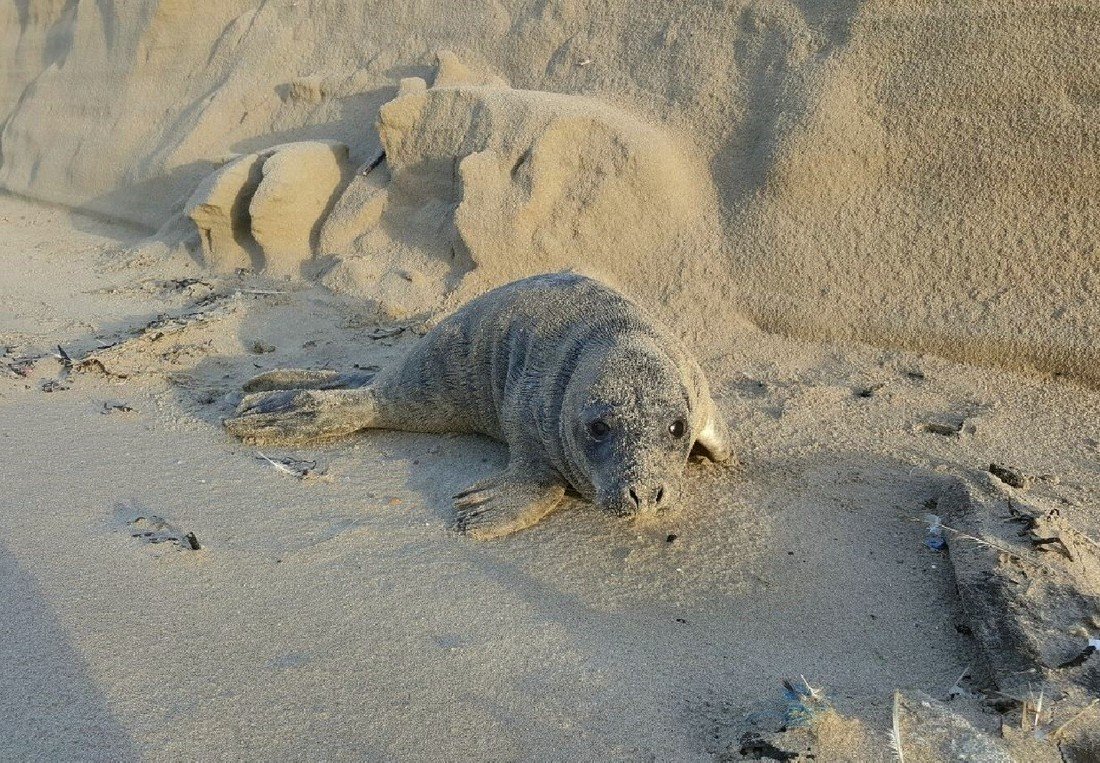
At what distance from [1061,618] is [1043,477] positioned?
46.3 inches

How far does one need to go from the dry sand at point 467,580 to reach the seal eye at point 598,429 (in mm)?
368

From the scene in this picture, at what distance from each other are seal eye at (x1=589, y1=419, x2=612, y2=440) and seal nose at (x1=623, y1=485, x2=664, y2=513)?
0.25 meters

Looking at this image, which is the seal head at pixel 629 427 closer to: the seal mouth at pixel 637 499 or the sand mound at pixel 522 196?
the seal mouth at pixel 637 499

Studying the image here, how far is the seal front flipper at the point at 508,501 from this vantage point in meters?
3.15

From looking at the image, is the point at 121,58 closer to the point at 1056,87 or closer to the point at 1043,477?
the point at 1056,87

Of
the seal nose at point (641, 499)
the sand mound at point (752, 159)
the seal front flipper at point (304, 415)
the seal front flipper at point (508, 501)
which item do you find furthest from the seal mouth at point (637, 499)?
the sand mound at point (752, 159)

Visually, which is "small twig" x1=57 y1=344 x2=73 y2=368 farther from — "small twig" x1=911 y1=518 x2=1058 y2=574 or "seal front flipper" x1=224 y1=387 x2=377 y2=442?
"small twig" x1=911 y1=518 x2=1058 y2=574

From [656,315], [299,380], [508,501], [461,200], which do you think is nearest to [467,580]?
[508,501]

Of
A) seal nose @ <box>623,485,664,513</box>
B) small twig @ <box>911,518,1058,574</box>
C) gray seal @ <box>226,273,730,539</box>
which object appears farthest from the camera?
gray seal @ <box>226,273,730,539</box>

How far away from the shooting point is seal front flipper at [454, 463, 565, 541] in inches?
124

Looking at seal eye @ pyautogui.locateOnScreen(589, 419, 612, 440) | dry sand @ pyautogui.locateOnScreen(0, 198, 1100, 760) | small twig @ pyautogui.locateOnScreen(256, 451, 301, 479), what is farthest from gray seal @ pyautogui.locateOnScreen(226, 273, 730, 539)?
small twig @ pyautogui.locateOnScreen(256, 451, 301, 479)

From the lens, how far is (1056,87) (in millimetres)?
4449

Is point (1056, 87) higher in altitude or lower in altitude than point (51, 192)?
higher

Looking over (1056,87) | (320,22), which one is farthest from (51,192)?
(1056,87)
